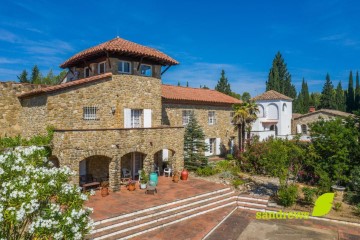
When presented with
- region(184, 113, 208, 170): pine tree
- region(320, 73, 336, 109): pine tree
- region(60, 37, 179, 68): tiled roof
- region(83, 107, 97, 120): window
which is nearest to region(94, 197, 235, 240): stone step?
region(184, 113, 208, 170): pine tree

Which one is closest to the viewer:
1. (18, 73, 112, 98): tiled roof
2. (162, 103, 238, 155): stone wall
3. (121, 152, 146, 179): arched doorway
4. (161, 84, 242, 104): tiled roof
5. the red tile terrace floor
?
the red tile terrace floor

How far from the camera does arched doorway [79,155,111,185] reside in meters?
18.1

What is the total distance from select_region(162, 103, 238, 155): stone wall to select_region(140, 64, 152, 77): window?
4406 mm

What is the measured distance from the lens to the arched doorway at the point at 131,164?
19.4m

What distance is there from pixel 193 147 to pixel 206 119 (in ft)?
18.3

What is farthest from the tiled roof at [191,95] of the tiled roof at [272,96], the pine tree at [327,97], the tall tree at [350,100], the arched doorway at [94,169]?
Result: the tall tree at [350,100]

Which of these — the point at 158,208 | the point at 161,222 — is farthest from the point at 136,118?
the point at 161,222

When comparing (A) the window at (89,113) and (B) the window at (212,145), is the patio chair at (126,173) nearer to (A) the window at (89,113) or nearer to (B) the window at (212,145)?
(A) the window at (89,113)

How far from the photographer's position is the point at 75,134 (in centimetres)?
1483

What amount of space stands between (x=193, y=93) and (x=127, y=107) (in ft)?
38.0

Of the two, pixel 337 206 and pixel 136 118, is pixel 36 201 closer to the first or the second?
pixel 136 118

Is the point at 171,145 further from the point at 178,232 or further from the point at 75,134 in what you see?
the point at 178,232

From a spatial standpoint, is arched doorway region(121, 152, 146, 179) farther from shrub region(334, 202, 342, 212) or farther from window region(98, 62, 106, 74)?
shrub region(334, 202, 342, 212)

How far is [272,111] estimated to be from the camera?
4006 cm
